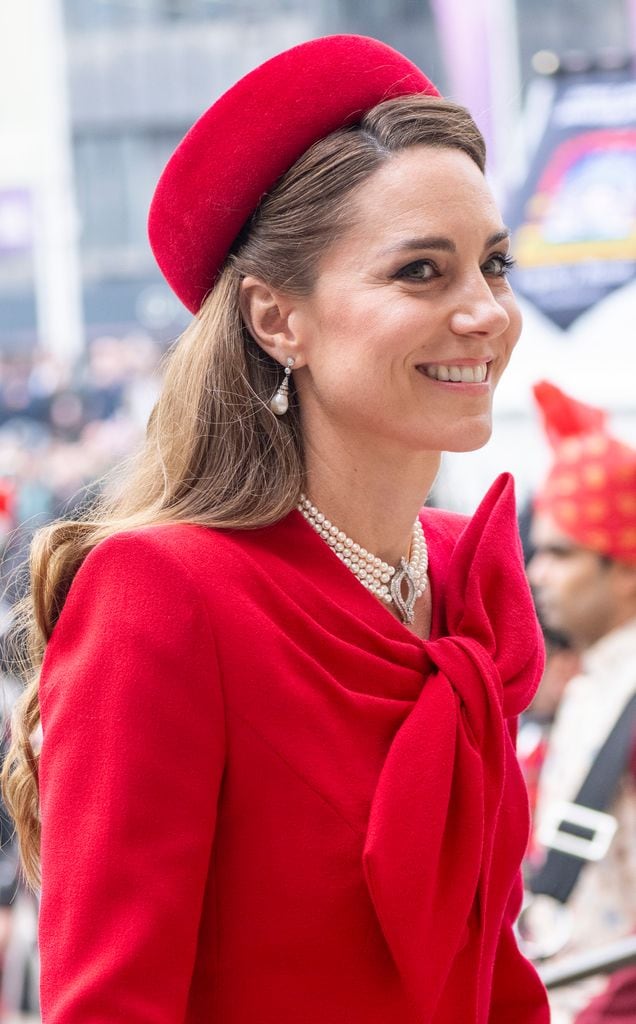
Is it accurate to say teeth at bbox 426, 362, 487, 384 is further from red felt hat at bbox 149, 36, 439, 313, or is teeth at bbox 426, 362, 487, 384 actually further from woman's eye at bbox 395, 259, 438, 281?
red felt hat at bbox 149, 36, 439, 313

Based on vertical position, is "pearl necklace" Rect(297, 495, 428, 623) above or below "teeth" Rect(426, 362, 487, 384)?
below

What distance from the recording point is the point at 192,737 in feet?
3.89

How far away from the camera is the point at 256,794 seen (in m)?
1.22

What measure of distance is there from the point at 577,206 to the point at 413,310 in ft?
11.1

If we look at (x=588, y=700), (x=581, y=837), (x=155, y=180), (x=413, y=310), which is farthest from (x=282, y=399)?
(x=155, y=180)

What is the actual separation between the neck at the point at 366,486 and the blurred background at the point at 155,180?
3189 mm

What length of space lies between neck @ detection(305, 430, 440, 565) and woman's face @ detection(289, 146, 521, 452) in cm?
5

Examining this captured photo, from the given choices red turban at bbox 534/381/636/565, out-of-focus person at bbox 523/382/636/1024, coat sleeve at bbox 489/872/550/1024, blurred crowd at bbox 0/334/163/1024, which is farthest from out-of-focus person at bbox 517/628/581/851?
blurred crowd at bbox 0/334/163/1024

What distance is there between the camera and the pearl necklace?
1.42m

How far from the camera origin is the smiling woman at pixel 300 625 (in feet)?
3.87

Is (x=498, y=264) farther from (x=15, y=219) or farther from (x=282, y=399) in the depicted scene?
(x=15, y=219)

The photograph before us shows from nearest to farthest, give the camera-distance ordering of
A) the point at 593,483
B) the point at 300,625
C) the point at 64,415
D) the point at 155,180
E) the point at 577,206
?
1. the point at 300,625
2. the point at 593,483
3. the point at 577,206
4. the point at 64,415
5. the point at 155,180

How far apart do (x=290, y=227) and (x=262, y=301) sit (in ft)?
0.27

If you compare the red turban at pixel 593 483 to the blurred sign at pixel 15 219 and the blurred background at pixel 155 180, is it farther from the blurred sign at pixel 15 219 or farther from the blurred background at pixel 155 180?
the blurred sign at pixel 15 219
